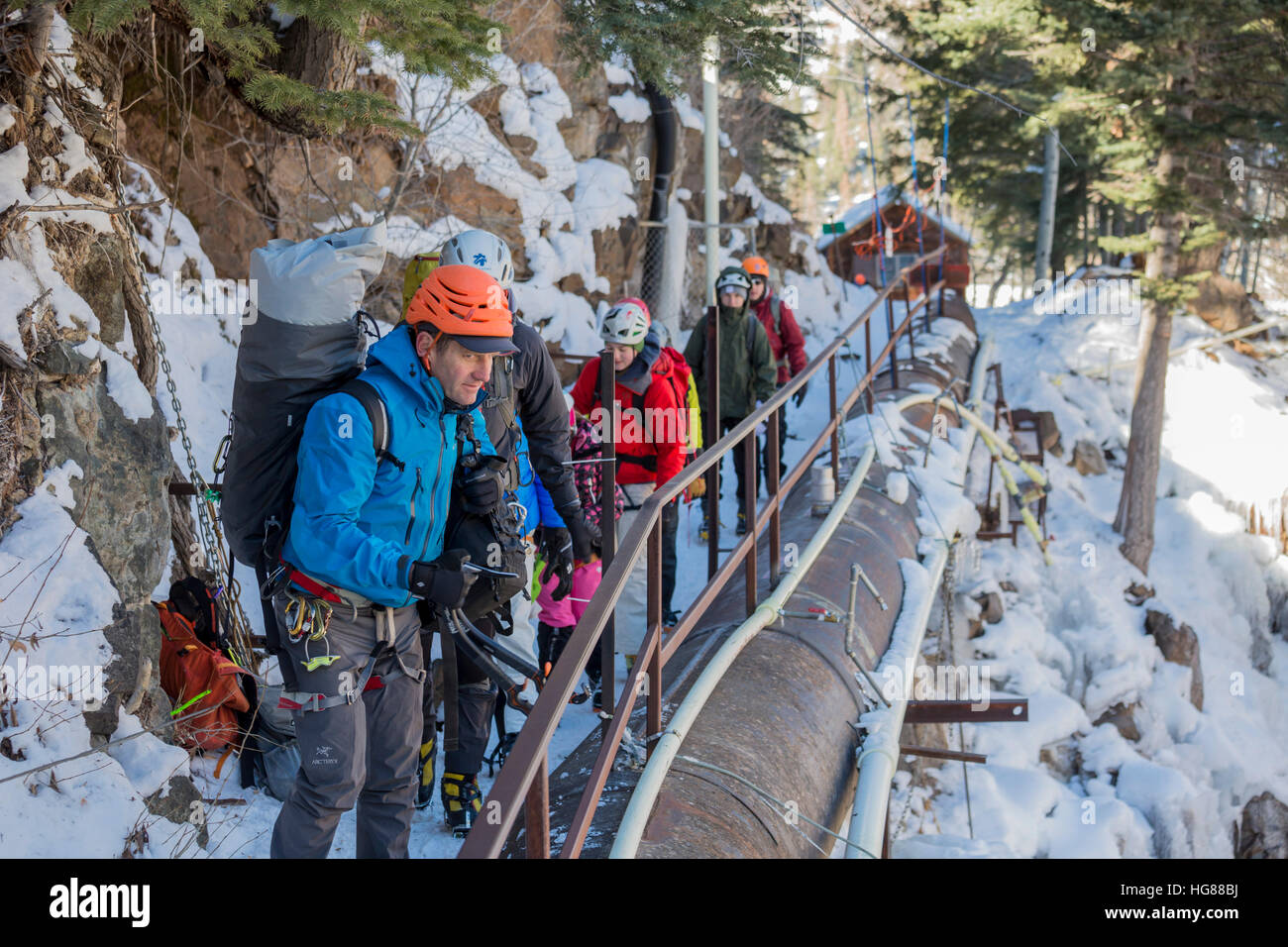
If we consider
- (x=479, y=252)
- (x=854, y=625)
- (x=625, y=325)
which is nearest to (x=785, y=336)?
(x=625, y=325)

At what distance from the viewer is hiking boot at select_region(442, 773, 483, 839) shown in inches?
171

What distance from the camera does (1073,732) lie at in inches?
400

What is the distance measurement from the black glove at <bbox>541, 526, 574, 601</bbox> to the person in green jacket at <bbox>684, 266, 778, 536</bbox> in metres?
3.65

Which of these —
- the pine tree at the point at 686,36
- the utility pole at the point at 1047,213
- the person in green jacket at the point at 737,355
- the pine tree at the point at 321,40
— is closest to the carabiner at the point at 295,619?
the pine tree at the point at 321,40

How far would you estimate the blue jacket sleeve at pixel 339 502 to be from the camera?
110 inches

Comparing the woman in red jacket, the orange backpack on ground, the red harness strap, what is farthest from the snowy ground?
the red harness strap

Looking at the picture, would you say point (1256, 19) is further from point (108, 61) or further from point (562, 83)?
point (108, 61)

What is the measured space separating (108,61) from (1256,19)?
13.1m

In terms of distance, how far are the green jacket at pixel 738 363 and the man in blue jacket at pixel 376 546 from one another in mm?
4892

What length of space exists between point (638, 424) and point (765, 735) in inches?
101

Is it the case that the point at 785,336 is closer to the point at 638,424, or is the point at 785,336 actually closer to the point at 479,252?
the point at 638,424
